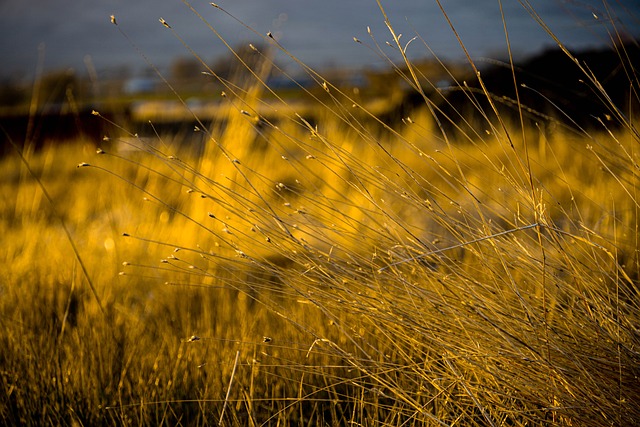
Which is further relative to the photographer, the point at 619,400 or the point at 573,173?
the point at 573,173

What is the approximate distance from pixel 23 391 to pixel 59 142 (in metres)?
6.76

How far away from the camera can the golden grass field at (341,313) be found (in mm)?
1190

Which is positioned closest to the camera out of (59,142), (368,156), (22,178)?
(368,156)

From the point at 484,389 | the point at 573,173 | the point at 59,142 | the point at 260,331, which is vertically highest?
the point at 484,389

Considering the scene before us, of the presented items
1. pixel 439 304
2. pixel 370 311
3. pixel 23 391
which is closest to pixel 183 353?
pixel 23 391

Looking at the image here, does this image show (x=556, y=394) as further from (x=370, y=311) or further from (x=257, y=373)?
(x=257, y=373)

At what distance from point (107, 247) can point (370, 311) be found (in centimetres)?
189

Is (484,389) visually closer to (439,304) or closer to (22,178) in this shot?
(439,304)

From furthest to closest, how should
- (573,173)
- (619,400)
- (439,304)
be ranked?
(573,173), (439,304), (619,400)

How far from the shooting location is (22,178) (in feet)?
16.4

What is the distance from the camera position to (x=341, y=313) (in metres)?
1.77

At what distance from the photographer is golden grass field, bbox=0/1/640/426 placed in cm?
119

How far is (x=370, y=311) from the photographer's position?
50.2 inches

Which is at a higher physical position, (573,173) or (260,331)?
(260,331)
